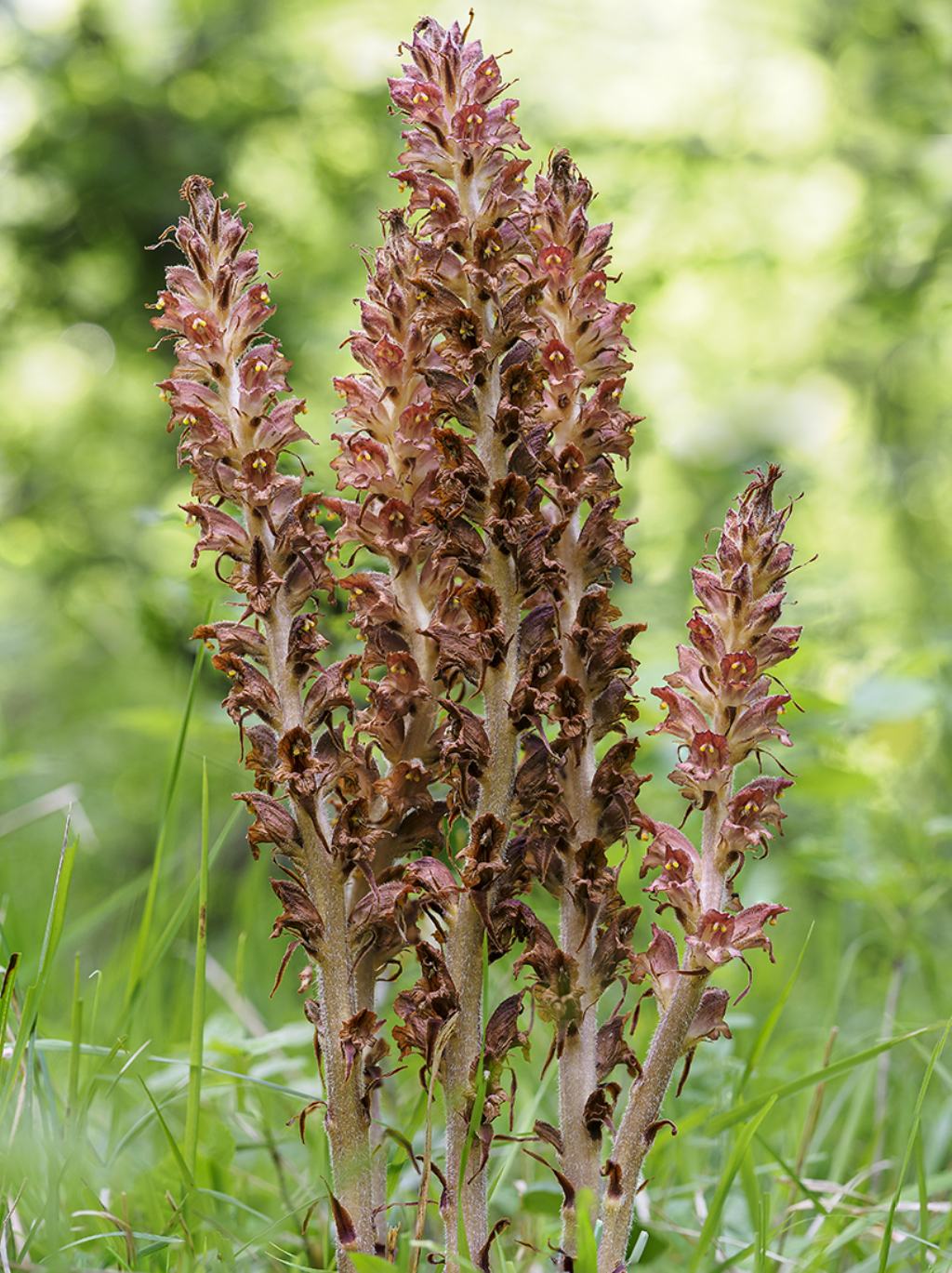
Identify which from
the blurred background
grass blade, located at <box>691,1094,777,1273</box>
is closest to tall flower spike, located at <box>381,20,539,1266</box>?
grass blade, located at <box>691,1094,777,1273</box>

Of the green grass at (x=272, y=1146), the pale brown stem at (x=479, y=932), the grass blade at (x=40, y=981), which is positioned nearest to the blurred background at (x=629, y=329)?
the green grass at (x=272, y=1146)

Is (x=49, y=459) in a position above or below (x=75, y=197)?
below

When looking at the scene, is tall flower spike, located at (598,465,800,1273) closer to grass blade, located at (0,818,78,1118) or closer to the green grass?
the green grass

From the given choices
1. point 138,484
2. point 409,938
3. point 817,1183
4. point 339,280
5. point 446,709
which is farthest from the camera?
point 138,484

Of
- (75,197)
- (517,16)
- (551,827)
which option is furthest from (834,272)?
(551,827)

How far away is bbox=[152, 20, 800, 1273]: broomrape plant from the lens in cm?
177

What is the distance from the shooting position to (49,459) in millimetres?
8945

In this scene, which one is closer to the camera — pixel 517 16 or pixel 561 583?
pixel 561 583

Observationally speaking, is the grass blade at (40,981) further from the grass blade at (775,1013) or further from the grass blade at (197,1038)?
the grass blade at (775,1013)

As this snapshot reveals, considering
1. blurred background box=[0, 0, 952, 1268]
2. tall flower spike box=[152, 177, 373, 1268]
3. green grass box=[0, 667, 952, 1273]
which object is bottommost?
green grass box=[0, 667, 952, 1273]

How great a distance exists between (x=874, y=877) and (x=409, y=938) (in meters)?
2.50

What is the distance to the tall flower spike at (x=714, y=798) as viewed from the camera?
5.67ft

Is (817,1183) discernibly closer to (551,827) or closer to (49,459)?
(551,827)

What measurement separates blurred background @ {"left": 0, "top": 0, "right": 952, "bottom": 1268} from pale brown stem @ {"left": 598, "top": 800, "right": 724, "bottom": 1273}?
2463 millimetres
